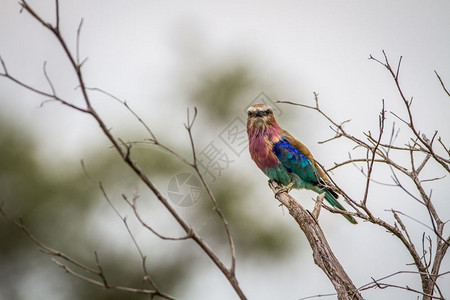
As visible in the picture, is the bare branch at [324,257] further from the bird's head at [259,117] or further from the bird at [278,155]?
the bird's head at [259,117]

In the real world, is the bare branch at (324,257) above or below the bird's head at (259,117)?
below

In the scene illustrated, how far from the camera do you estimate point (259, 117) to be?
624cm

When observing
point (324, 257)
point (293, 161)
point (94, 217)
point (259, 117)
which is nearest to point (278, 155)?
point (293, 161)

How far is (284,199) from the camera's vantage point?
521 centimetres

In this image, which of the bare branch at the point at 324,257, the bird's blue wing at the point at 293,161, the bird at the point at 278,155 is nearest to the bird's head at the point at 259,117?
the bird at the point at 278,155

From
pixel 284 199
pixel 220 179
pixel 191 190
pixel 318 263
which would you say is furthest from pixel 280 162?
pixel 220 179

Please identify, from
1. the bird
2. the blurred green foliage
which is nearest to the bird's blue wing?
the bird

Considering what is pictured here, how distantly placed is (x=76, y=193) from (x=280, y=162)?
1029cm

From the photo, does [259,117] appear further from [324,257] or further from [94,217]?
[94,217]

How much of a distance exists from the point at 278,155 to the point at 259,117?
0.42 metres

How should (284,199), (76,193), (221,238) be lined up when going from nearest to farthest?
(284,199)
(221,238)
(76,193)

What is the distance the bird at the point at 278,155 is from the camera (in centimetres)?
618

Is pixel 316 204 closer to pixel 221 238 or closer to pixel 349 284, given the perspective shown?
pixel 349 284

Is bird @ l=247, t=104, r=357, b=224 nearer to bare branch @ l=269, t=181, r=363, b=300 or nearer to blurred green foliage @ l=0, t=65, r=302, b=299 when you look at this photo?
bare branch @ l=269, t=181, r=363, b=300
